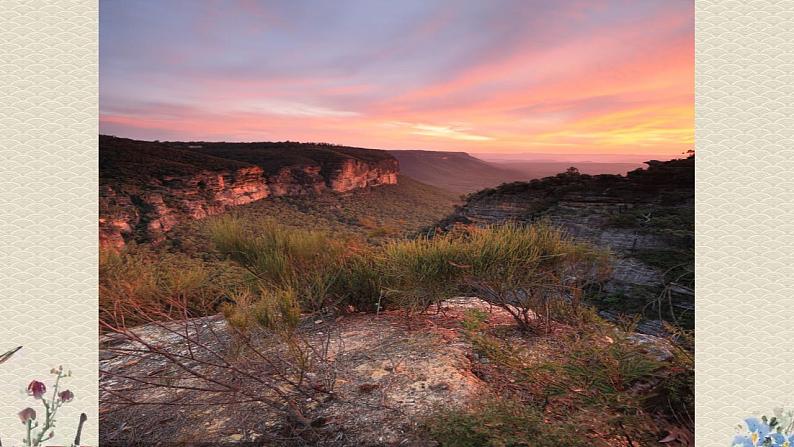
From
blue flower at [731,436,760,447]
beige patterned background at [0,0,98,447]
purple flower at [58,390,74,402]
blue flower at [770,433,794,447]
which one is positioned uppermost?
beige patterned background at [0,0,98,447]

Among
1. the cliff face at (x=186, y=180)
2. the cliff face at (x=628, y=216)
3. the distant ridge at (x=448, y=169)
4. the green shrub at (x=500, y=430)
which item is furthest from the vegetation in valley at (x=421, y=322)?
the distant ridge at (x=448, y=169)

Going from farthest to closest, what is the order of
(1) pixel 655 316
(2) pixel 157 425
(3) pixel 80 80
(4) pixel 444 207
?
1. (4) pixel 444 207
2. (1) pixel 655 316
3. (2) pixel 157 425
4. (3) pixel 80 80

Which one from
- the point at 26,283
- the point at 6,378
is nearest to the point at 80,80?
the point at 26,283

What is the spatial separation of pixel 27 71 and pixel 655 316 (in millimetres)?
4772

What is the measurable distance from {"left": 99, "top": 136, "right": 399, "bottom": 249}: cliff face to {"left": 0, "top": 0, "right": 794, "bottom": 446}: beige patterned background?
1851mm

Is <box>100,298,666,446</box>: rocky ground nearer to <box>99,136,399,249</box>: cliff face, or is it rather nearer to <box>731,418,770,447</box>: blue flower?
<box>731,418,770,447</box>: blue flower

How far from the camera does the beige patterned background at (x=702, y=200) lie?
3.24 feet

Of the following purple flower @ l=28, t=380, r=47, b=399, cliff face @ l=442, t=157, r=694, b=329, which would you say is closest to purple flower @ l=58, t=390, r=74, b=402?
purple flower @ l=28, t=380, r=47, b=399

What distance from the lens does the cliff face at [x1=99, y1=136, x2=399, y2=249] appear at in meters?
6.21

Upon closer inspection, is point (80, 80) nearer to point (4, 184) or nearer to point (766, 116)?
point (4, 184)

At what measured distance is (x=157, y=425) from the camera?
122 centimetres

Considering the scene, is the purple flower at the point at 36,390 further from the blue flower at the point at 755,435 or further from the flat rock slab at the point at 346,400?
the blue flower at the point at 755,435

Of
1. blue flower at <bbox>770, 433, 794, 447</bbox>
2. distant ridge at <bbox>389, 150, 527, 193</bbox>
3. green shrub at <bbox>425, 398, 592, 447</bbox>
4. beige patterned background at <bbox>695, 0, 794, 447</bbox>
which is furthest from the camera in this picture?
distant ridge at <bbox>389, 150, 527, 193</bbox>

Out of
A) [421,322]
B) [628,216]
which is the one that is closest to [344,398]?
[421,322]
